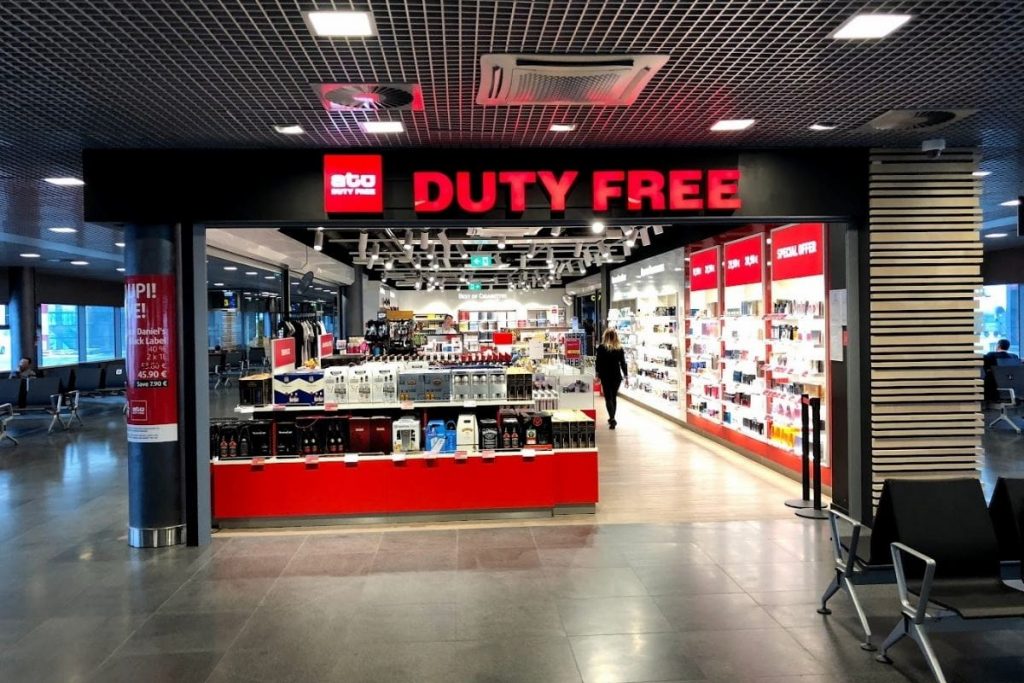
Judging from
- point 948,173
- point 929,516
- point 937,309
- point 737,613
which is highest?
point 948,173

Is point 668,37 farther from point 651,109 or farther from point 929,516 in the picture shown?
point 929,516

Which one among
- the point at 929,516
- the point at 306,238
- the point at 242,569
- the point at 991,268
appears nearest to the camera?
the point at 929,516

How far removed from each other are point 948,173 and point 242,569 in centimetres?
669

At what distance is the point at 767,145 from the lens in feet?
19.9

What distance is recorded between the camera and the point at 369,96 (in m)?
4.60

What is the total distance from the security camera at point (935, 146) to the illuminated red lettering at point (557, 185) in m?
2.96

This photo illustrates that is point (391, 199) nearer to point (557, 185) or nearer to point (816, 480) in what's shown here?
point (557, 185)

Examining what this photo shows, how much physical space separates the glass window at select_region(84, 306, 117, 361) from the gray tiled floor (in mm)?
17728

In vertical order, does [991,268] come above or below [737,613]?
above

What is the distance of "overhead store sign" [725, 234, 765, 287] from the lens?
9320mm

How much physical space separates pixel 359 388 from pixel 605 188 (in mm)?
2932

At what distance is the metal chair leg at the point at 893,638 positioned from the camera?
3697 millimetres

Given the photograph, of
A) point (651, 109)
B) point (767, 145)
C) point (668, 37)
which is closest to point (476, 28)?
point (668, 37)

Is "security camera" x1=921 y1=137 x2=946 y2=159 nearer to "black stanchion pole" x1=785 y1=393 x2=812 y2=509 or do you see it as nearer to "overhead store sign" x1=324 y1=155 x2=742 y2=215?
"overhead store sign" x1=324 y1=155 x2=742 y2=215
